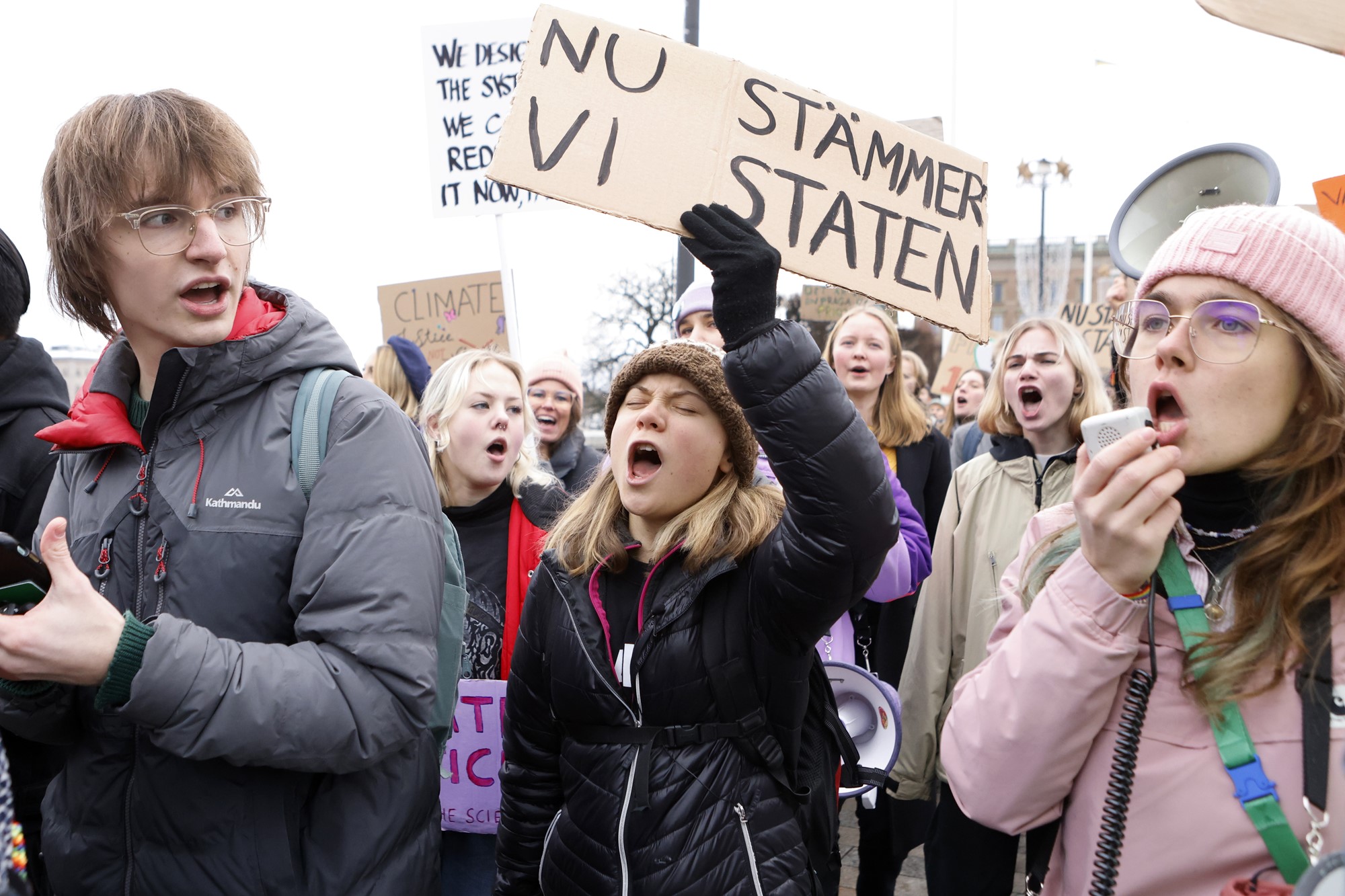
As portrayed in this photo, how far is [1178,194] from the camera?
2330 mm

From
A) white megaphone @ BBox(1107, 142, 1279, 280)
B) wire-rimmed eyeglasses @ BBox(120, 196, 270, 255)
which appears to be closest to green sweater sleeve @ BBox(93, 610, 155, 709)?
wire-rimmed eyeglasses @ BBox(120, 196, 270, 255)

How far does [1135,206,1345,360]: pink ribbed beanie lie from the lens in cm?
133

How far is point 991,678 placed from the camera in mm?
1464

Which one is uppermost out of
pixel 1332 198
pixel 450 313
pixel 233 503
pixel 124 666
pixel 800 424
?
pixel 450 313

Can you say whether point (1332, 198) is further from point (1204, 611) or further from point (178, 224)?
point (178, 224)

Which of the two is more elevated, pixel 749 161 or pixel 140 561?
pixel 749 161

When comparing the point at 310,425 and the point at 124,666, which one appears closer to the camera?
the point at 124,666

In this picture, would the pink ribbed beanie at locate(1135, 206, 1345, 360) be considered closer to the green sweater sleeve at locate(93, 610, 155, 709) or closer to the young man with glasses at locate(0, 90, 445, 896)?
the young man with glasses at locate(0, 90, 445, 896)

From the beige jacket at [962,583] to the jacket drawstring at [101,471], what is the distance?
256cm

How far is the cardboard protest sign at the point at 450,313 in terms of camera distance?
6.93m

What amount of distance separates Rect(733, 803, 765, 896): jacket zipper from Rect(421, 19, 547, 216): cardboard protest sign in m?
4.42

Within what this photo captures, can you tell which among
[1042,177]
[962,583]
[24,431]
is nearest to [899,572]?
[962,583]

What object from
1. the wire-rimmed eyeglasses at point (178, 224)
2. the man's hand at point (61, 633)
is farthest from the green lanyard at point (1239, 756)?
the wire-rimmed eyeglasses at point (178, 224)

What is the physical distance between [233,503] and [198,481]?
0.26 ft
